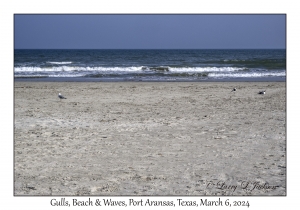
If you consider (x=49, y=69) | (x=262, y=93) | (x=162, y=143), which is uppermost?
(x=49, y=69)

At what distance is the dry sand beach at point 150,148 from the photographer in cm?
434

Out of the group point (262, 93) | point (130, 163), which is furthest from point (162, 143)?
point (262, 93)

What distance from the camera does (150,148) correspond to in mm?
5773

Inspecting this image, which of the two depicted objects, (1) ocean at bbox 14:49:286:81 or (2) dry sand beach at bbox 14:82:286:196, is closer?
(2) dry sand beach at bbox 14:82:286:196

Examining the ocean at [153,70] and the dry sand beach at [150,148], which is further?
the ocean at [153,70]

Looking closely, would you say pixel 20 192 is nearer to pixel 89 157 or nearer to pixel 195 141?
pixel 89 157

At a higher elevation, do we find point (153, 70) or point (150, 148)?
point (153, 70)

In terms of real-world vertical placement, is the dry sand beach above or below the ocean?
Result: below

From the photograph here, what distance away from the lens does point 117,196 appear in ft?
13.4

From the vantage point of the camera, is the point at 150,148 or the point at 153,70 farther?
the point at 153,70

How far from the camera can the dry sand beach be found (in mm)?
4340

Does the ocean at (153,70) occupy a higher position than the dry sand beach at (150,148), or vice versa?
the ocean at (153,70)

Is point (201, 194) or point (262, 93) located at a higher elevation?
point (262, 93)
